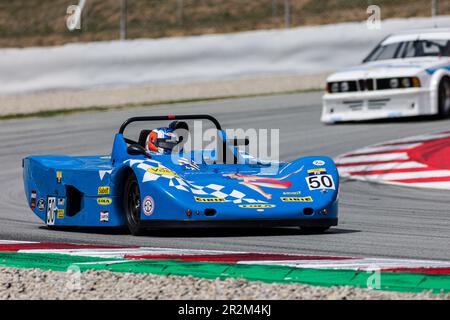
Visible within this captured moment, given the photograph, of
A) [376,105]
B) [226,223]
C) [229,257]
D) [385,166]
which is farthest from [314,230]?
[376,105]

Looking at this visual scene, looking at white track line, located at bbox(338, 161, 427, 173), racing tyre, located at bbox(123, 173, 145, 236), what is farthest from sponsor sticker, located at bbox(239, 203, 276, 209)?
white track line, located at bbox(338, 161, 427, 173)

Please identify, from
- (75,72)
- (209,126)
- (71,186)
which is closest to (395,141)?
(209,126)

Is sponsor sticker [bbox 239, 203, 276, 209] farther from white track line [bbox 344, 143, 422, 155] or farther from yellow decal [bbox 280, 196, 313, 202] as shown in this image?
white track line [bbox 344, 143, 422, 155]

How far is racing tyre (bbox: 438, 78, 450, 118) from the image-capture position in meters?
18.5

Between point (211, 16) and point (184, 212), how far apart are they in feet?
78.5

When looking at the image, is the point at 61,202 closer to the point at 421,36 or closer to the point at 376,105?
the point at 376,105

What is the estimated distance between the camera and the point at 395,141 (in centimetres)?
1673

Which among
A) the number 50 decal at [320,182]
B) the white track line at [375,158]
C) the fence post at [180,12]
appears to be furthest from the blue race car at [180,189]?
the fence post at [180,12]

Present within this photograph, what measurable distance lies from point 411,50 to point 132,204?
408 inches

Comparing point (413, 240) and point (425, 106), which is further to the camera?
point (425, 106)

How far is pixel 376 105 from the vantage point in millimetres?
18641

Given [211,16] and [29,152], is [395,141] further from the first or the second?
[211,16]

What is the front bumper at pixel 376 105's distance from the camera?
60.0 ft

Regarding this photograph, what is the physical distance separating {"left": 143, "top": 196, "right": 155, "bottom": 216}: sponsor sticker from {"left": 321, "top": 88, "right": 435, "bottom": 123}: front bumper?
9335mm
